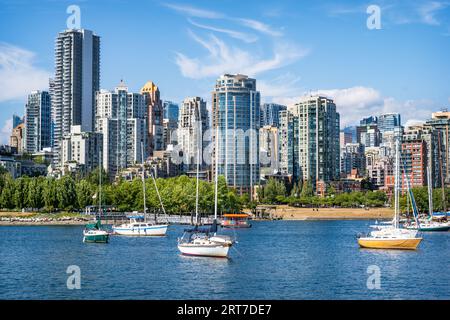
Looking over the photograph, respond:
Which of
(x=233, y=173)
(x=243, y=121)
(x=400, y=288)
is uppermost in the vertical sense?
(x=243, y=121)

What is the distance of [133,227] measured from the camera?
69.5m

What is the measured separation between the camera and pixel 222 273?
35688 mm

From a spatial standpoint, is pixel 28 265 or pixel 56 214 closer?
pixel 28 265

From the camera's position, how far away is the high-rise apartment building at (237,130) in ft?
531

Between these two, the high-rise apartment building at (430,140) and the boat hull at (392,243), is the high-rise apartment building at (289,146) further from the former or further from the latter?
the boat hull at (392,243)

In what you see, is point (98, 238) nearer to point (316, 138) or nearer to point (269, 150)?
point (316, 138)

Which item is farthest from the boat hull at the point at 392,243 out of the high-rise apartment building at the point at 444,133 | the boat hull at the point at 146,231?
the high-rise apartment building at the point at 444,133

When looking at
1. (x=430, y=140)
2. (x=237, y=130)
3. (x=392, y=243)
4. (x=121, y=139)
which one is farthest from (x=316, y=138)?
(x=392, y=243)

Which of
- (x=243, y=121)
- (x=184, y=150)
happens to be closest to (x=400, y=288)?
(x=243, y=121)

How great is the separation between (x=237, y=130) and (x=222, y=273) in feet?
433

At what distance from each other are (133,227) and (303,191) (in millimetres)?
92476

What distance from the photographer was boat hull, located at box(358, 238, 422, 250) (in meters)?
51.6

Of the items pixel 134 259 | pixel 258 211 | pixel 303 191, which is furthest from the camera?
pixel 303 191
